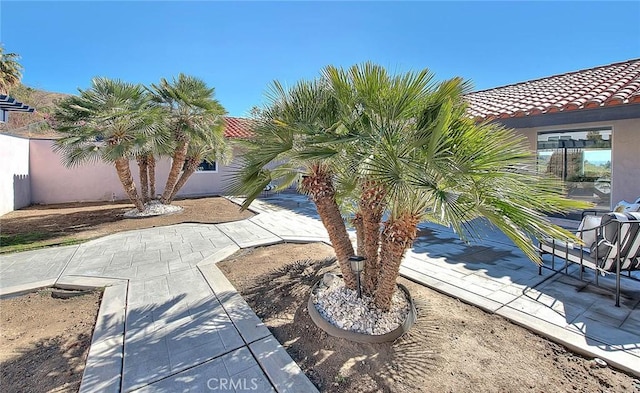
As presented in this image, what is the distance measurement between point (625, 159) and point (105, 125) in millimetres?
15739

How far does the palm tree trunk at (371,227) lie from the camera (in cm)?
339

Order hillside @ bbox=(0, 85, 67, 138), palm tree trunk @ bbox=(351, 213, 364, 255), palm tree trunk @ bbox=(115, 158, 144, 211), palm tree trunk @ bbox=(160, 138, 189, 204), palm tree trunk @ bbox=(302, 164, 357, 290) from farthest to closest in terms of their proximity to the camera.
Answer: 1. hillside @ bbox=(0, 85, 67, 138)
2. palm tree trunk @ bbox=(160, 138, 189, 204)
3. palm tree trunk @ bbox=(115, 158, 144, 211)
4. palm tree trunk @ bbox=(351, 213, 364, 255)
5. palm tree trunk @ bbox=(302, 164, 357, 290)

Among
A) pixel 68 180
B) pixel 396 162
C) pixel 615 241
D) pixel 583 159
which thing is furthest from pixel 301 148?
pixel 68 180

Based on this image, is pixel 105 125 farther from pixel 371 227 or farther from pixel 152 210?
pixel 371 227

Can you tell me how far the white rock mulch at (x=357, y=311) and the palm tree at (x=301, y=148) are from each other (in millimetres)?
260

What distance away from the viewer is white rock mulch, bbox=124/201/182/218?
11.2 meters

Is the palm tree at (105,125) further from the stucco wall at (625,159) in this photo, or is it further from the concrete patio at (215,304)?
the stucco wall at (625,159)

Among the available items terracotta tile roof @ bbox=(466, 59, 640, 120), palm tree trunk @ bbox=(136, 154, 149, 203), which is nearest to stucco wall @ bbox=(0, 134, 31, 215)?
palm tree trunk @ bbox=(136, 154, 149, 203)

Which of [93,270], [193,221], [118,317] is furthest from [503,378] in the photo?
[193,221]

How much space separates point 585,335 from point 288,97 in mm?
4467

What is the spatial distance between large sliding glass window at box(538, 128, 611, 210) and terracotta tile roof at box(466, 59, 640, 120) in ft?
4.26

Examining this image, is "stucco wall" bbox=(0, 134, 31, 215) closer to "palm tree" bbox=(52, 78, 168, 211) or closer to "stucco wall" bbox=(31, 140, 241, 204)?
"stucco wall" bbox=(31, 140, 241, 204)

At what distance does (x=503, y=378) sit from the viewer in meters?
2.68

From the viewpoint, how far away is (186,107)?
35.9ft
